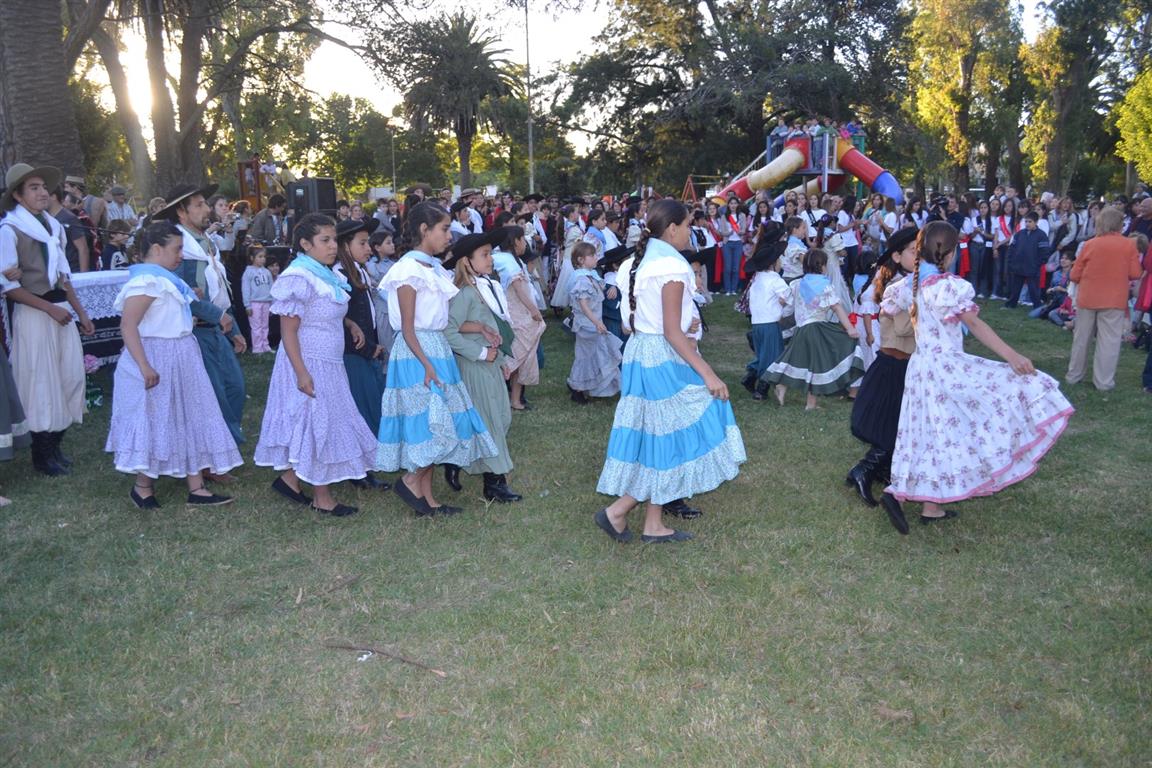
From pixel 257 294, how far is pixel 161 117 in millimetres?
A: 10035

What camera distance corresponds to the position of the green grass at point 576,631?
352 cm

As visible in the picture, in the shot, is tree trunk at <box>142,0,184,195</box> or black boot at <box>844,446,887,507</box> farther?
tree trunk at <box>142,0,184,195</box>

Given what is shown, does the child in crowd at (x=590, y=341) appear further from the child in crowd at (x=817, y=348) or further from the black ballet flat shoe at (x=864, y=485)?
the black ballet flat shoe at (x=864, y=485)

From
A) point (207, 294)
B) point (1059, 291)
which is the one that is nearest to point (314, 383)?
point (207, 294)

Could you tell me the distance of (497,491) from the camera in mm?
6352

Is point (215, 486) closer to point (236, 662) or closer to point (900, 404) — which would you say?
point (236, 662)

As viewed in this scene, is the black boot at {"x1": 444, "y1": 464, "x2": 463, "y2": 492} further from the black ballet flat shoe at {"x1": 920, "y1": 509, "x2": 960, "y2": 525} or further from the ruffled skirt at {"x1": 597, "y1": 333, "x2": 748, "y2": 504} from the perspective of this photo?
the black ballet flat shoe at {"x1": 920, "y1": 509, "x2": 960, "y2": 525}

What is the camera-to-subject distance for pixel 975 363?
18.0 ft

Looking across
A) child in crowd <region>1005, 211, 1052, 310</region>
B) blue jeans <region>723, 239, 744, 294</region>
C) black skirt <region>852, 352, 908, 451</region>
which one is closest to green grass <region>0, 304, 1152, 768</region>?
black skirt <region>852, 352, 908, 451</region>

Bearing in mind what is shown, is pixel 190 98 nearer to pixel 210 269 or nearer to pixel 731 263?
pixel 731 263

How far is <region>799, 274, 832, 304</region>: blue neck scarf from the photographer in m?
8.83

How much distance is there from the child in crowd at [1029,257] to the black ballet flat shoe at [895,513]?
1191 centimetres

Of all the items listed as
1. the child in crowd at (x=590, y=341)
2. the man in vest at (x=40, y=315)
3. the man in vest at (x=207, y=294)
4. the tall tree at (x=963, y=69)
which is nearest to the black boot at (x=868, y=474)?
the child in crowd at (x=590, y=341)

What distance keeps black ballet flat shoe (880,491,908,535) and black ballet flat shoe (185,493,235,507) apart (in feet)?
14.2
